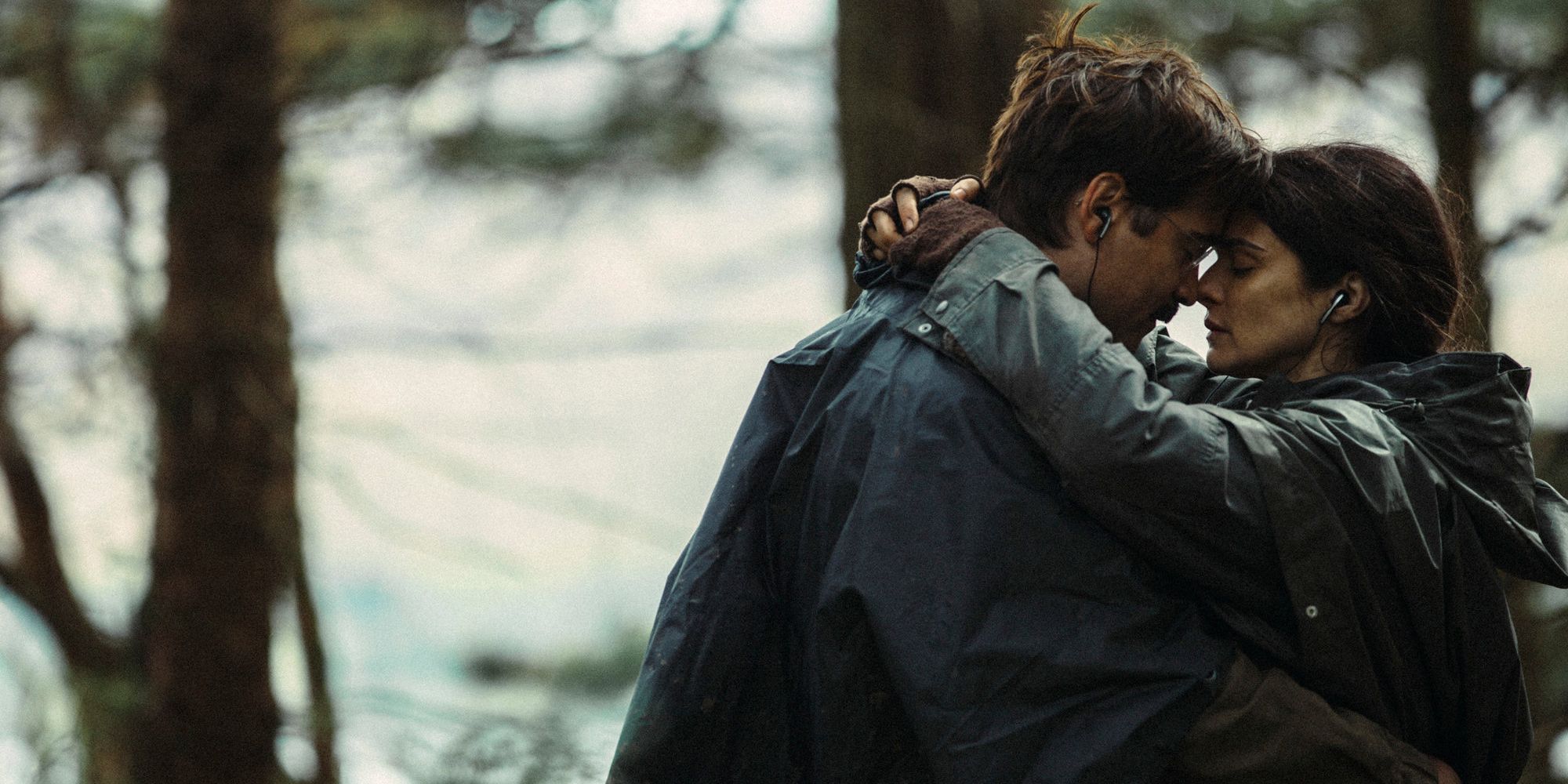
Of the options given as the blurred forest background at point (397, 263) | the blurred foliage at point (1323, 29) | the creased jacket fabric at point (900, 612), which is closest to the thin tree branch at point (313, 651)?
the blurred forest background at point (397, 263)

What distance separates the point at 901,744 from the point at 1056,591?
0.26 m

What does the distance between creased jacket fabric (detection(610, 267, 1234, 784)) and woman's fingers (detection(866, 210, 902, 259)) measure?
74mm

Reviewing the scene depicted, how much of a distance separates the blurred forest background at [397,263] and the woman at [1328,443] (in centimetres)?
97

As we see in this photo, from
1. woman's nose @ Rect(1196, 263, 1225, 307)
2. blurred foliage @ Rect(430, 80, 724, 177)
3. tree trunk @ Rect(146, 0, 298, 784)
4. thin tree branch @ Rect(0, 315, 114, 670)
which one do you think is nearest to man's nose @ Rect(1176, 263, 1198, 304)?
woman's nose @ Rect(1196, 263, 1225, 307)

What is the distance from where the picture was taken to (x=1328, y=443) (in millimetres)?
1692

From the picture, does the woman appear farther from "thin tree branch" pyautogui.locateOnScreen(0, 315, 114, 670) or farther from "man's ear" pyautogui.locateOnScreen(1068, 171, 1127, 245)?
"thin tree branch" pyautogui.locateOnScreen(0, 315, 114, 670)

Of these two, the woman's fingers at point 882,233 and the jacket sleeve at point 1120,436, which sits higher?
the woman's fingers at point 882,233

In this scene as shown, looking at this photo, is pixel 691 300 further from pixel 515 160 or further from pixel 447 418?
pixel 447 418

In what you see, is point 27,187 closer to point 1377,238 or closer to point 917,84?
point 917,84

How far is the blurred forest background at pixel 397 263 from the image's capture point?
145 inches

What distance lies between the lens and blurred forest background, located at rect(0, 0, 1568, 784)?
3.69 m

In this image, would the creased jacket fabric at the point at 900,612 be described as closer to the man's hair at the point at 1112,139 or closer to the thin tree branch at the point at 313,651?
the man's hair at the point at 1112,139

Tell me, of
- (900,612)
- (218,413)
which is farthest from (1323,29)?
(900,612)

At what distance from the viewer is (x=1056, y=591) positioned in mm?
1661
